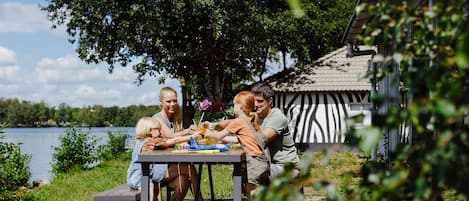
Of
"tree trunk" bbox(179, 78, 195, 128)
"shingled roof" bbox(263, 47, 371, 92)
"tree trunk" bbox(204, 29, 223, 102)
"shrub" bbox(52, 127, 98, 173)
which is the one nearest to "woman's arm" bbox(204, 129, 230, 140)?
"shrub" bbox(52, 127, 98, 173)

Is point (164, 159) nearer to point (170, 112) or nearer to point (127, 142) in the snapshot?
point (170, 112)

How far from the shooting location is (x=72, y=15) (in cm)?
2194

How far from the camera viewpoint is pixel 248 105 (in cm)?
589

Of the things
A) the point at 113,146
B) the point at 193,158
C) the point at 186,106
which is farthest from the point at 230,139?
the point at 186,106

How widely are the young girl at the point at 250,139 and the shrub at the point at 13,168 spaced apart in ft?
14.4

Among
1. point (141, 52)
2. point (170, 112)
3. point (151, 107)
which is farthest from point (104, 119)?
point (170, 112)

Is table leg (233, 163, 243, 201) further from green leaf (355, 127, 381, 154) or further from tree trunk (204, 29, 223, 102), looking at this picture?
tree trunk (204, 29, 223, 102)

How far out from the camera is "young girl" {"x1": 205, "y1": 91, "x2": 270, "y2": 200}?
5.88m

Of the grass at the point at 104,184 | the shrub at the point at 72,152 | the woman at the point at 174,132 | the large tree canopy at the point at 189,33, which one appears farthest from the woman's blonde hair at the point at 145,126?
the large tree canopy at the point at 189,33

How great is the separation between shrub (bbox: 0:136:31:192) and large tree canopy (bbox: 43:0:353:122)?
809cm

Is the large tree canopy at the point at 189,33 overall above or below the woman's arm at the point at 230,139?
above

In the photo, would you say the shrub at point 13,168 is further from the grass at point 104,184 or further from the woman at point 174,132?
the woman at point 174,132

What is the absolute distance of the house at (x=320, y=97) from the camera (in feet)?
70.6

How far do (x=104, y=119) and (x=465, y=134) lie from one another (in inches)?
1054
